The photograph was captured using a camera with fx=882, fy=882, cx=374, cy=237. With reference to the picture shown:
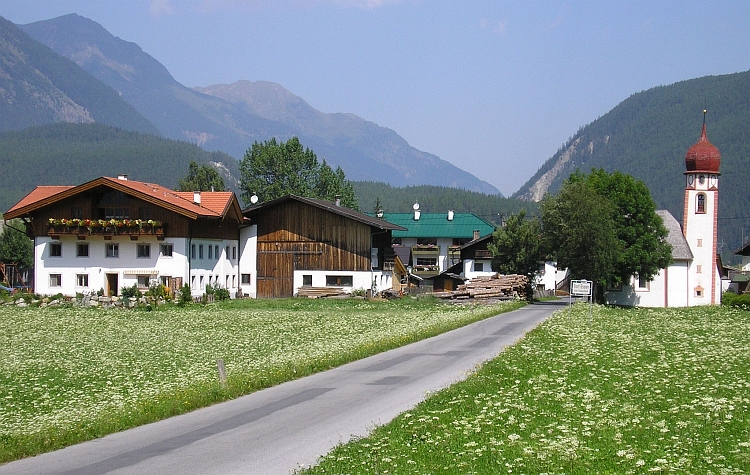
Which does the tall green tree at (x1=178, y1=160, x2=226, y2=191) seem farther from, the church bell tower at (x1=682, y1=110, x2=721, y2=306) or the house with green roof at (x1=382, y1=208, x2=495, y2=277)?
the church bell tower at (x1=682, y1=110, x2=721, y2=306)

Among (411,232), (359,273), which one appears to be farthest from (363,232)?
(411,232)

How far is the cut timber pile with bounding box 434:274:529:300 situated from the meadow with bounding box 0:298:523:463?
25.8ft

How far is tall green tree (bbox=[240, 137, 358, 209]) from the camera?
118 metres

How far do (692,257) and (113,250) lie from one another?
1978 inches

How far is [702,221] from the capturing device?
8206cm

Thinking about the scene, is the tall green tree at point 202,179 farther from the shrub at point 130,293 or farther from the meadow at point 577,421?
the meadow at point 577,421

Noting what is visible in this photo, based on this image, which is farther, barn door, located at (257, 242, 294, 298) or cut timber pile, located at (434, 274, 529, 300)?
barn door, located at (257, 242, 294, 298)

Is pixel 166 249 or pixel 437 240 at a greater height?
pixel 437 240

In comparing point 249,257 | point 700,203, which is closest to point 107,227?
point 249,257

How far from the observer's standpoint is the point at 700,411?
15430mm

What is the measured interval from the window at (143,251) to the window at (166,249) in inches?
38.2

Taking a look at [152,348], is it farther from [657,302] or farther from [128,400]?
[657,302]

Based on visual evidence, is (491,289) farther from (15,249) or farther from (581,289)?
(15,249)

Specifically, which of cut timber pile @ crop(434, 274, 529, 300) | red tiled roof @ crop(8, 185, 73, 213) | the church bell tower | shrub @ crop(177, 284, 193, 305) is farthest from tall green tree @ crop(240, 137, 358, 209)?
shrub @ crop(177, 284, 193, 305)
